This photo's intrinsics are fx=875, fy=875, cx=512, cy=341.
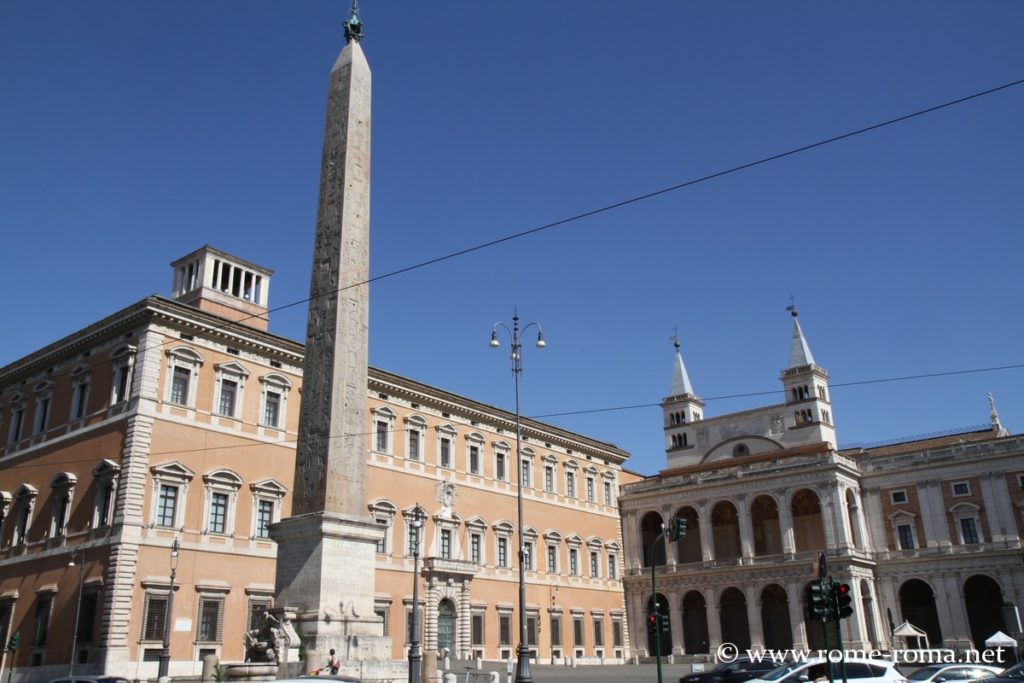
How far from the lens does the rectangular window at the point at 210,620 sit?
25.8m

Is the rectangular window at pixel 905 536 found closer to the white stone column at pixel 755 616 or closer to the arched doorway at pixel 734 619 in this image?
the white stone column at pixel 755 616

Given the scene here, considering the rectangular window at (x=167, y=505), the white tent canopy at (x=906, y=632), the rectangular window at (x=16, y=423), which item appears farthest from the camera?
the white tent canopy at (x=906, y=632)

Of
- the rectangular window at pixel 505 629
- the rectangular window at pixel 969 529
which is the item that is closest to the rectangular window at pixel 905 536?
the rectangular window at pixel 969 529

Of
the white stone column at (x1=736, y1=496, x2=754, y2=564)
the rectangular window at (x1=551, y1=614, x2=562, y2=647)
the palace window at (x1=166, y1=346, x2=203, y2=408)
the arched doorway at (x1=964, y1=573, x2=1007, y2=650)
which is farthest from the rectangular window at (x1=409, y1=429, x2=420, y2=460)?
the arched doorway at (x1=964, y1=573, x2=1007, y2=650)

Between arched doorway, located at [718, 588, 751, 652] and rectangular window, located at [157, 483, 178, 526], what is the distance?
97.8 feet

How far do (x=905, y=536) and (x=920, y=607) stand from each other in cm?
366

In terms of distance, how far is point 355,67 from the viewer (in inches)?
749

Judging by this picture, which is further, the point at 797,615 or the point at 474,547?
the point at 797,615

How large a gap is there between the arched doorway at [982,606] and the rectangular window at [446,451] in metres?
25.0

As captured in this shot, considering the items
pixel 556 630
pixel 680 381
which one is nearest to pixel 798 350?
pixel 680 381

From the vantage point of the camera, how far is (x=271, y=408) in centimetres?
3044

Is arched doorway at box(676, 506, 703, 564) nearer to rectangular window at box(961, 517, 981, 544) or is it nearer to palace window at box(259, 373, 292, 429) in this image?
rectangular window at box(961, 517, 981, 544)

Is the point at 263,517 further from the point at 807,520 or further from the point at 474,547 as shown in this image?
the point at 807,520

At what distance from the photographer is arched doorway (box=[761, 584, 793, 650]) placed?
44906 mm
